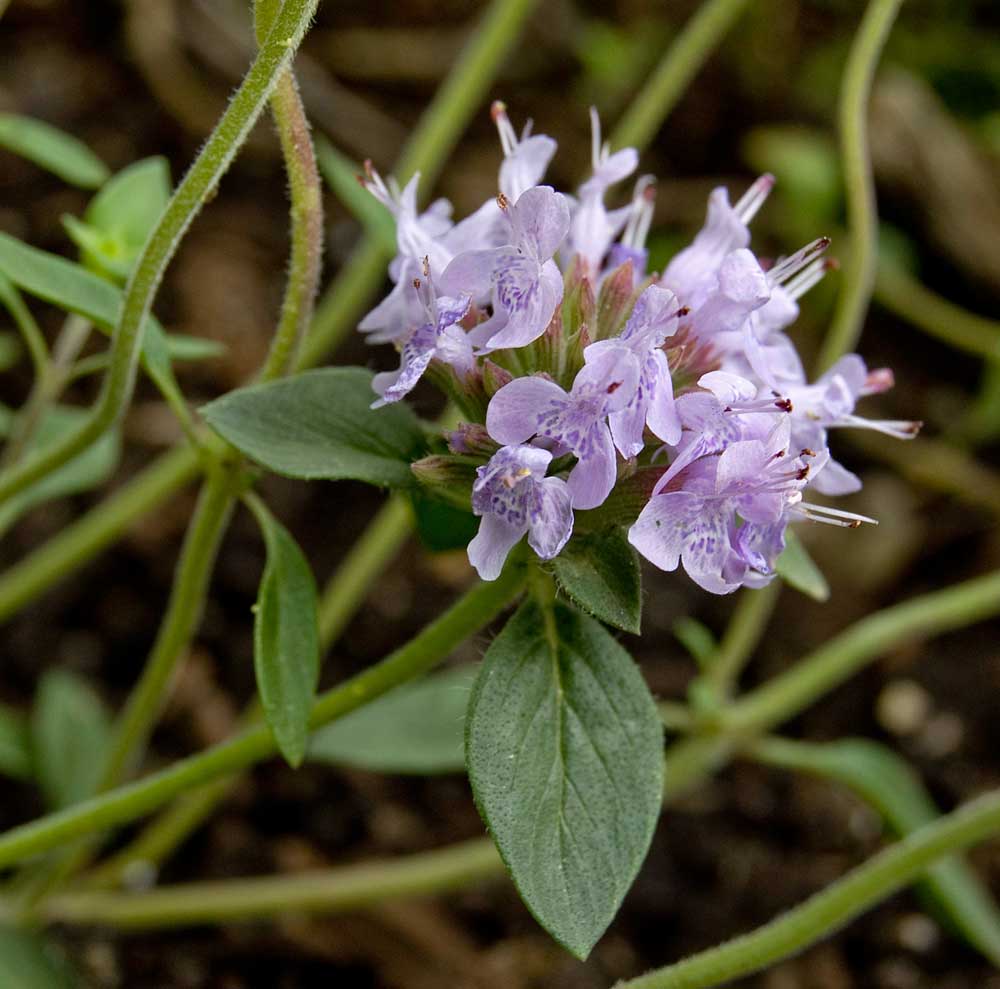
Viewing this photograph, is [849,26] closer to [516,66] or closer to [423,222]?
[516,66]

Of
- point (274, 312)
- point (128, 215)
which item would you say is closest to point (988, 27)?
point (274, 312)

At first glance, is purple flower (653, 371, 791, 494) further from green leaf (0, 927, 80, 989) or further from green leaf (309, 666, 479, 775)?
green leaf (0, 927, 80, 989)

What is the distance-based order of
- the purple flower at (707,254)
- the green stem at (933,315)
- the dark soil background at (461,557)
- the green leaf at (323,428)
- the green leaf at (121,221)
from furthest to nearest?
the green stem at (933,315) → the dark soil background at (461,557) → the green leaf at (121,221) → the purple flower at (707,254) → the green leaf at (323,428)

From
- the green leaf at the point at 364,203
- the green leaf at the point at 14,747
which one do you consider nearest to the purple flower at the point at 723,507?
the green leaf at the point at 364,203

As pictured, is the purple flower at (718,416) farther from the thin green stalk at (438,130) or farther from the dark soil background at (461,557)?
the dark soil background at (461,557)

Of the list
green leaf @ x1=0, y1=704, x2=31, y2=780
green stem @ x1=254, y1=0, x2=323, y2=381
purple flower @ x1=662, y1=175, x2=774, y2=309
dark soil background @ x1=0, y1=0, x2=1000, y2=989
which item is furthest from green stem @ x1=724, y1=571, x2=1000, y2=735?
green leaf @ x1=0, y1=704, x2=31, y2=780

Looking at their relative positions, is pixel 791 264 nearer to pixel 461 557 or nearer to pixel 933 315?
pixel 461 557
